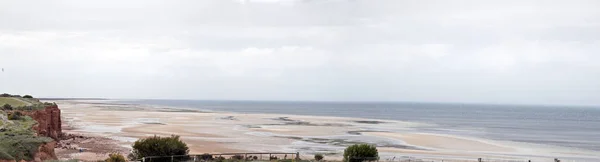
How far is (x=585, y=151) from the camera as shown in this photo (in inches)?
2217

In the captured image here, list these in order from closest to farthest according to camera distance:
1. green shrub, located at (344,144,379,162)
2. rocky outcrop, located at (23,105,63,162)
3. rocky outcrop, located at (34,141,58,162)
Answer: rocky outcrop, located at (34,141,58,162) → rocky outcrop, located at (23,105,63,162) → green shrub, located at (344,144,379,162)

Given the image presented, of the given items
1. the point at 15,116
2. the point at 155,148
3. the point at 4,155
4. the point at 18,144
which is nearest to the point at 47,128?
the point at 15,116

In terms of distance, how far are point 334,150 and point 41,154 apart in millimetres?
26097

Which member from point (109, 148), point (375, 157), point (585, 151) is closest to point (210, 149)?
point (109, 148)

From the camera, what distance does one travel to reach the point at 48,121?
47.5m

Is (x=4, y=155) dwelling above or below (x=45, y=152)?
above

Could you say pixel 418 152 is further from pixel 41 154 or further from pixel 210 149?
pixel 41 154

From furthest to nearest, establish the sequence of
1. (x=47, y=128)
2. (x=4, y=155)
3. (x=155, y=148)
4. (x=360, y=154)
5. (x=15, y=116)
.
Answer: (x=47, y=128) → (x=15, y=116) → (x=360, y=154) → (x=155, y=148) → (x=4, y=155)

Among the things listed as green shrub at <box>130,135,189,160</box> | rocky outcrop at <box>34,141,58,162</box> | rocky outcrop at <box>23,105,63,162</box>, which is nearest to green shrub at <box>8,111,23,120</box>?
rocky outcrop at <box>23,105,63,162</box>

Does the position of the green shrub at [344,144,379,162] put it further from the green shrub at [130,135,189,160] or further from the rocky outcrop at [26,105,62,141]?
the rocky outcrop at [26,105,62,141]

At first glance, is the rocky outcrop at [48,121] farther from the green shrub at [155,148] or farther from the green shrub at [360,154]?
the green shrub at [360,154]

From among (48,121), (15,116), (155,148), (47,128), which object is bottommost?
(155,148)

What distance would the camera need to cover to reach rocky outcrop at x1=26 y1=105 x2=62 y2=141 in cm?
4288

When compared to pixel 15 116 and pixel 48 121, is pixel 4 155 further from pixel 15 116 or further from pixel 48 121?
pixel 48 121
